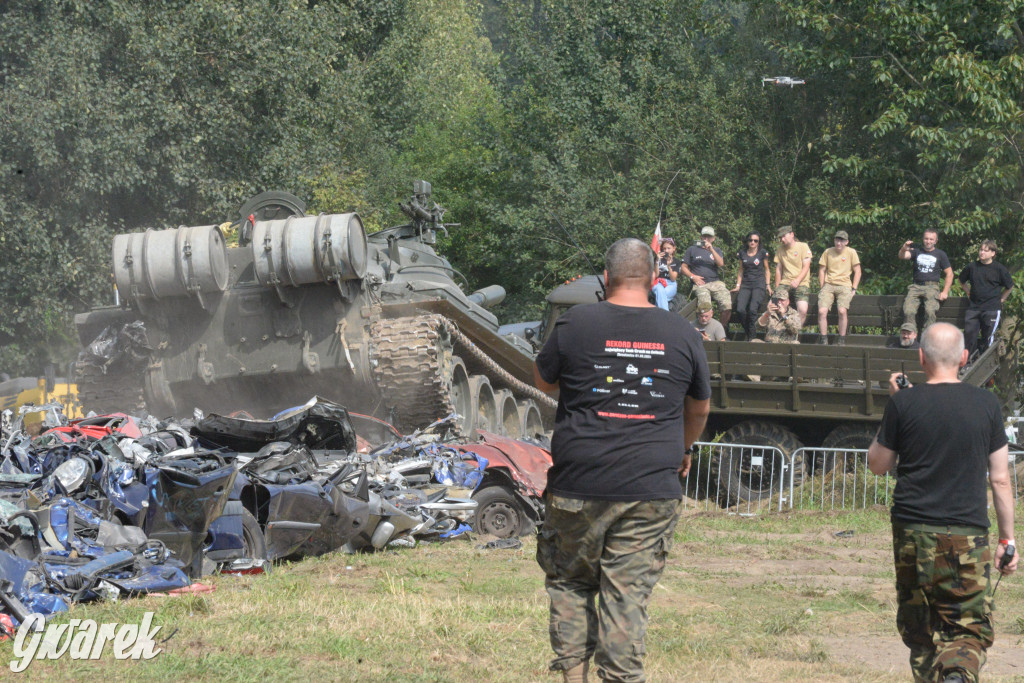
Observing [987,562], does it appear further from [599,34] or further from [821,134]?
[599,34]

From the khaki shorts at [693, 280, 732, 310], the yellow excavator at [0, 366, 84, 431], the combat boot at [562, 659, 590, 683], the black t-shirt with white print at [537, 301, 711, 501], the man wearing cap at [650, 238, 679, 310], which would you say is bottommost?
the yellow excavator at [0, 366, 84, 431]

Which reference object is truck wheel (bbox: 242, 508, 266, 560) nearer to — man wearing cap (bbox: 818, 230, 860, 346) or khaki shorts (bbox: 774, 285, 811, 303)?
khaki shorts (bbox: 774, 285, 811, 303)

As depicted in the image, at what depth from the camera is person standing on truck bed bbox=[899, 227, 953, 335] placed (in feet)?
45.0

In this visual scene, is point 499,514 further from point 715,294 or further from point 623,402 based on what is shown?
point 715,294

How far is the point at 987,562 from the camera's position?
4.56 meters

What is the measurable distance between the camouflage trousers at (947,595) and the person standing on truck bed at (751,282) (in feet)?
31.1

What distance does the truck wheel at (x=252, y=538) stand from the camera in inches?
297

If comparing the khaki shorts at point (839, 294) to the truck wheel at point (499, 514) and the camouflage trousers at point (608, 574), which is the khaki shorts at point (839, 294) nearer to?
the truck wheel at point (499, 514)

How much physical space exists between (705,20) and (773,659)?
81.3ft

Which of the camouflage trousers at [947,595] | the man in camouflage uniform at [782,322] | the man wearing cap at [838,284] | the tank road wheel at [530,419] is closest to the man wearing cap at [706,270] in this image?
the man in camouflage uniform at [782,322]

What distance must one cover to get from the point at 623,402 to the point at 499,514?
544 cm

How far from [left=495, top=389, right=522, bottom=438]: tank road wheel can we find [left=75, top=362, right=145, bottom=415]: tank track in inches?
197

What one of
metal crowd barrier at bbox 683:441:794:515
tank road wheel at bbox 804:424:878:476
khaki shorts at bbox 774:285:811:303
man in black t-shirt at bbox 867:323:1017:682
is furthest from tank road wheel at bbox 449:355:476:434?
man in black t-shirt at bbox 867:323:1017:682

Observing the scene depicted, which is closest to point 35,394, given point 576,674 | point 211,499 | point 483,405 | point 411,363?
point 483,405
